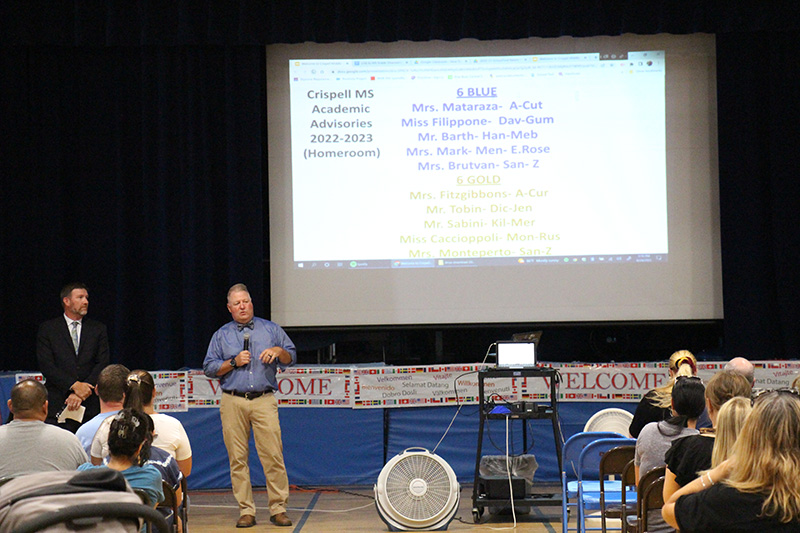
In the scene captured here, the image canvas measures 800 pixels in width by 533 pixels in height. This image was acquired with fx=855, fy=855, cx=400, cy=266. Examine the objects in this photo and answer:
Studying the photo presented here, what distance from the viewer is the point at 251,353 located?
5738mm

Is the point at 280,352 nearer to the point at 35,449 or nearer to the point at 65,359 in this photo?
the point at 65,359

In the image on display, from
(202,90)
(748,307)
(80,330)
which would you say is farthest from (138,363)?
(748,307)

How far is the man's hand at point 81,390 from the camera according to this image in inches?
223

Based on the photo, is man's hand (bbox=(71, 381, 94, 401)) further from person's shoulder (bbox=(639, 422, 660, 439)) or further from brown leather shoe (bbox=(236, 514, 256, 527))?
person's shoulder (bbox=(639, 422, 660, 439))

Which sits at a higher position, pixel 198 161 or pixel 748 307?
pixel 198 161

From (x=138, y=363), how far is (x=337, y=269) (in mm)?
1847

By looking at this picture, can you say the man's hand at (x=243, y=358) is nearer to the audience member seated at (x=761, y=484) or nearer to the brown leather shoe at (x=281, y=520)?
the brown leather shoe at (x=281, y=520)

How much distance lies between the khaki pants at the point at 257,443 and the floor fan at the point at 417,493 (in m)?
0.78

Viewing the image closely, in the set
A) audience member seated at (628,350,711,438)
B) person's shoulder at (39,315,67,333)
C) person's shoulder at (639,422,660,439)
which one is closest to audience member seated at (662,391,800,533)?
person's shoulder at (639,422,660,439)

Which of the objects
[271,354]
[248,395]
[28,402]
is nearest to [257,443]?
[248,395]

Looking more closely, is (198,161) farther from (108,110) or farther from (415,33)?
(415,33)

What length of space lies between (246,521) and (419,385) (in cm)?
167

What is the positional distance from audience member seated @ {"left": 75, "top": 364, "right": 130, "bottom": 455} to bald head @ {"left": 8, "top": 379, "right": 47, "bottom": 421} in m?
0.28

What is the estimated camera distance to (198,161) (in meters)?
7.06
